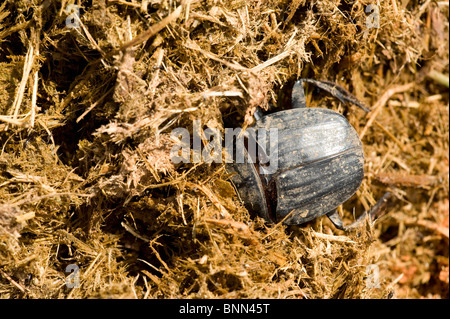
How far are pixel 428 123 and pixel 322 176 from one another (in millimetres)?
1616

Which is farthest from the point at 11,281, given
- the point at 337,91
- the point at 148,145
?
the point at 337,91

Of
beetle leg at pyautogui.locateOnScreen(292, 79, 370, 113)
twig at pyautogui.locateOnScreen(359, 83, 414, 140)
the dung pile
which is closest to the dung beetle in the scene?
the dung pile

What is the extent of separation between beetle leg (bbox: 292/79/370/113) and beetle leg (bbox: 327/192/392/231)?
0.82 metres

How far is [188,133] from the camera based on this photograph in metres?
2.53

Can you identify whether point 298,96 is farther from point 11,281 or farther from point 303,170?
point 11,281

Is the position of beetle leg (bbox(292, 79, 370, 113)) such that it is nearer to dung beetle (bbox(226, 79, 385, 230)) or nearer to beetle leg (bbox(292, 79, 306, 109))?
beetle leg (bbox(292, 79, 306, 109))

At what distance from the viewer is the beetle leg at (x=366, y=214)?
3.06 m

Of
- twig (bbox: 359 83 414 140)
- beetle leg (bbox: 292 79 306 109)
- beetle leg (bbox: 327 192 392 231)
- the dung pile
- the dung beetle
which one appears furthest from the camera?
twig (bbox: 359 83 414 140)

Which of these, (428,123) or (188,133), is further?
(428,123)

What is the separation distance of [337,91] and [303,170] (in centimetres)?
83

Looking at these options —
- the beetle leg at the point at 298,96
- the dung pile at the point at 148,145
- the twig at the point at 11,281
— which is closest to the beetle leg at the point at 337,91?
the beetle leg at the point at 298,96

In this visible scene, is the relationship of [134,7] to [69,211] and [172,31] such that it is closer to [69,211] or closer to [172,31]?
[172,31]

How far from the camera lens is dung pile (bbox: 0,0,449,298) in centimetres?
240
